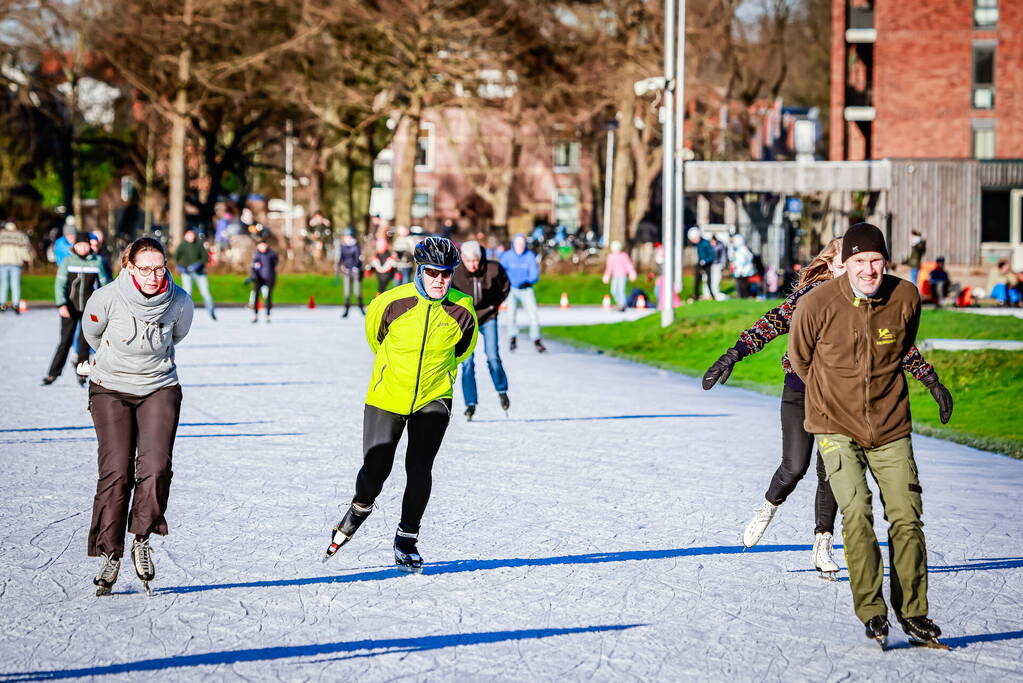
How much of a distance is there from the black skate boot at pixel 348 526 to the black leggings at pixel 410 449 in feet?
0.10

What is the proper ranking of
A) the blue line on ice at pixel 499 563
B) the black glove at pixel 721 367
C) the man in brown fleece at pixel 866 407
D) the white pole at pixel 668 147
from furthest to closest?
the white pole at pixel 668 147, the black glove at pixel 721 367, the blue line on ice at pixel 499 563, the man in brown fleece at pixel 866 407

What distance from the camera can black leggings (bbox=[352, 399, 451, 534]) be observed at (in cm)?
777

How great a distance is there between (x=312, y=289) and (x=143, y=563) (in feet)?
124

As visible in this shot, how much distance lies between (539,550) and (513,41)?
39.9m

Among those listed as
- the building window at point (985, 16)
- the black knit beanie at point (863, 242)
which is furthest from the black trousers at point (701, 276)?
the black knit beanie at point (863, 242)

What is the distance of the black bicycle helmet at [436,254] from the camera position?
761 centimetres

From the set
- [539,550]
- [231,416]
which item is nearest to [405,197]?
[231,416]

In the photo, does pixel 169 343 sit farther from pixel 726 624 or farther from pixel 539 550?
pixel 726 624

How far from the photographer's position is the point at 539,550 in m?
8.34

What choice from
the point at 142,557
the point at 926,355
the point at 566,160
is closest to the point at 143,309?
the point at 142,557

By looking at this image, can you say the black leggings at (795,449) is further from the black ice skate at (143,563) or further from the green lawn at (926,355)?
the green lawn at (926,355)

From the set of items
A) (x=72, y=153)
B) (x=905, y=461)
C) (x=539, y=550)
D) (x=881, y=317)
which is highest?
(x=72, y=153)

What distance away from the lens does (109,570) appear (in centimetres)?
716

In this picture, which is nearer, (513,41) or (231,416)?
(231,416)
